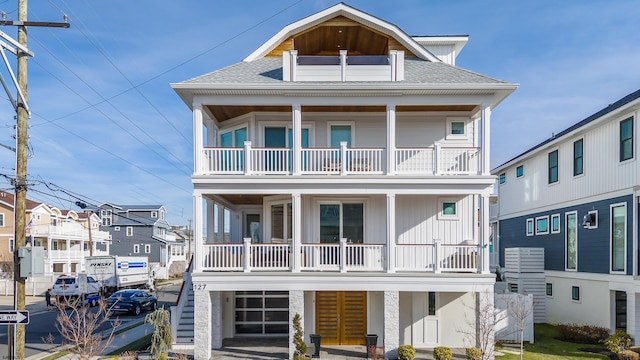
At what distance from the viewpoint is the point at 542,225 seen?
20250 mm

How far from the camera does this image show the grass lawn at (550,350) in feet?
42.2

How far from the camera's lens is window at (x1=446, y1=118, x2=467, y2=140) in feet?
49.5

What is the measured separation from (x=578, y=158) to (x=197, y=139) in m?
15.2

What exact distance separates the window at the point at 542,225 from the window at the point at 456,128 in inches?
319

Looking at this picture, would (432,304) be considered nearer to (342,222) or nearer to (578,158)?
(342,222)

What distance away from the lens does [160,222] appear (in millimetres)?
54938

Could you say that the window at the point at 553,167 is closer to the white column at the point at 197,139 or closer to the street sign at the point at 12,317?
the white column at the point at 197,139

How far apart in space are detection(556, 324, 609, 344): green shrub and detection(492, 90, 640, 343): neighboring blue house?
0.45m

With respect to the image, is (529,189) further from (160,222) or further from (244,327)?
(160,222)

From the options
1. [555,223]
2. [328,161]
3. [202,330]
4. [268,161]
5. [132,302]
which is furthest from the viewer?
[132,302]

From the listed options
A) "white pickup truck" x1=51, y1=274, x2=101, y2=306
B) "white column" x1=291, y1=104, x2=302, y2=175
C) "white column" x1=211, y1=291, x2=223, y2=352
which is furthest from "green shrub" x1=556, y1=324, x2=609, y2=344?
"white pickup truck" x1=51, y1=274, x2=101, y2=306

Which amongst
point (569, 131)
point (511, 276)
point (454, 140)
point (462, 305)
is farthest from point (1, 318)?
point (569, 131)

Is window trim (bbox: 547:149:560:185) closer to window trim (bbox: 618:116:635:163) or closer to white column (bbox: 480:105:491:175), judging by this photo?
window trim (bbox: 618:116:635:163)

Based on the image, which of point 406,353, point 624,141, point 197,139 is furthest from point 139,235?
point 624,141
